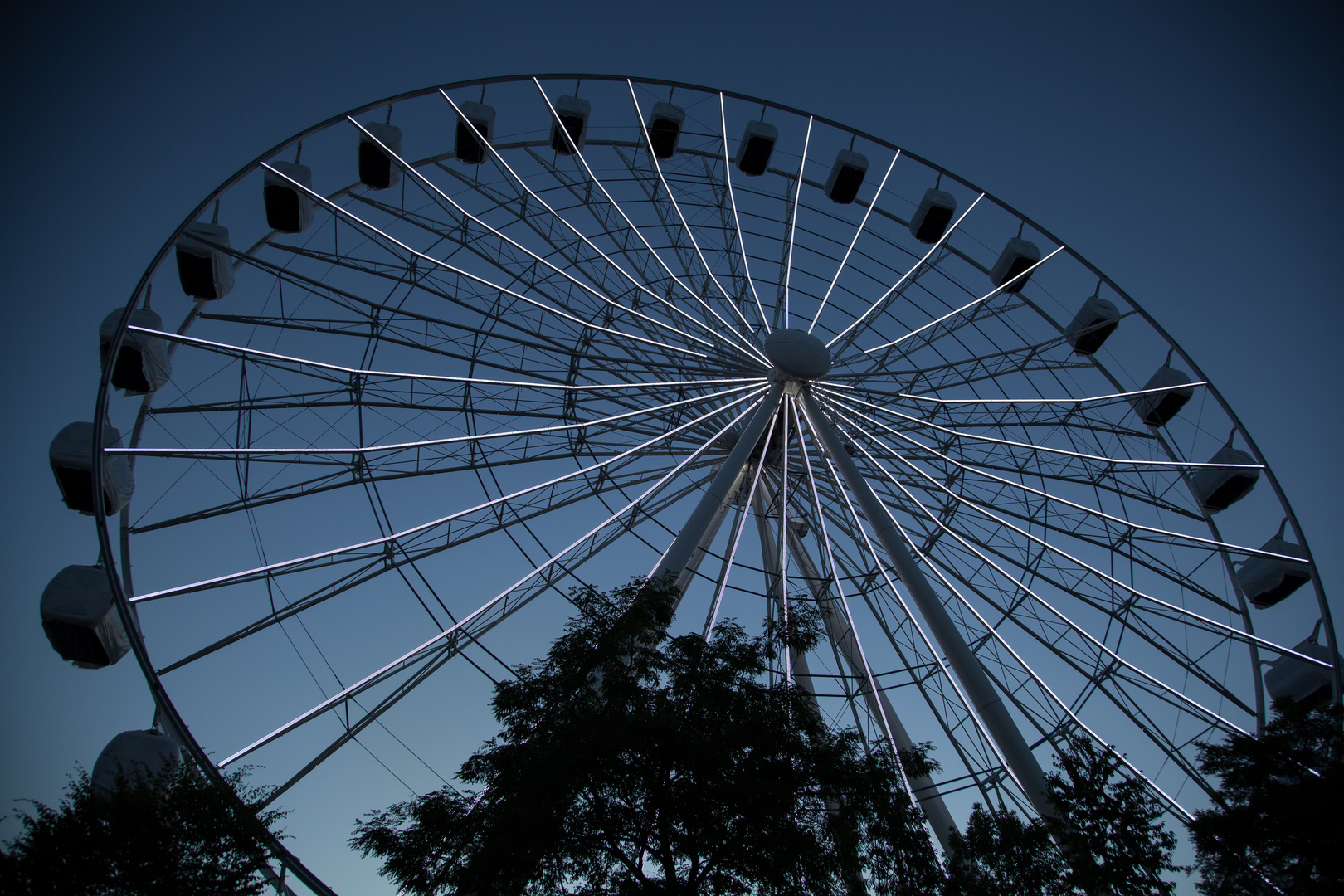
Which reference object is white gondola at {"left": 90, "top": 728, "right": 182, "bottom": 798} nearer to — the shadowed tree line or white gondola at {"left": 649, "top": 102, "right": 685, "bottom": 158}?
the shadowed tree line

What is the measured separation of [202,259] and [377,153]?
4352mm

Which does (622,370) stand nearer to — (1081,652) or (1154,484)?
(1081,652)

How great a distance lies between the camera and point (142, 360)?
50.3 ft

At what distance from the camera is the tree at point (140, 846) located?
30.1 feet

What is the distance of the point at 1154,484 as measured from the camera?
19.7m

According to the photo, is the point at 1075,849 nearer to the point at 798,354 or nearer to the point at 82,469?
the point at 798,354

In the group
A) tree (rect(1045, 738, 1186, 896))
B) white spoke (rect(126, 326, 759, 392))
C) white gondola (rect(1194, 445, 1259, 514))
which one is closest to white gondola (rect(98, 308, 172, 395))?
white spoke (rect(126, 326, 759, 392))

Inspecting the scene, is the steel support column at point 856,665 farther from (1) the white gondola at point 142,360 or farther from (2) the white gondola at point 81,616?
(1) the white gondola at point 142,360

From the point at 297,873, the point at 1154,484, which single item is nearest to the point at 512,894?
the point at 297,873

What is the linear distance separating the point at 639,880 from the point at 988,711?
5867mm

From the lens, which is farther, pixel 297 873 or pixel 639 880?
pixel 297 873

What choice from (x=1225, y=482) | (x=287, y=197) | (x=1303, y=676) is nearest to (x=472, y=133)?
(x=287, y=197)

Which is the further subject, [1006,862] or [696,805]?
[1006,862]

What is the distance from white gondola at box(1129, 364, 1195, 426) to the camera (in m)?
20.5
